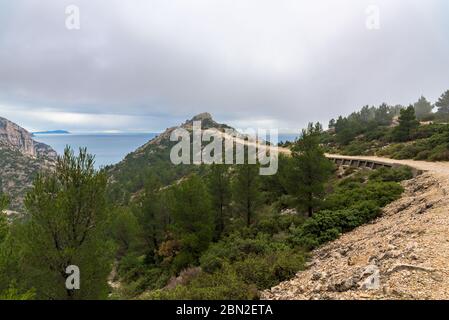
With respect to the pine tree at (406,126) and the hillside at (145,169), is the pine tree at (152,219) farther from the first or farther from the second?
the pine tree at (406,126)

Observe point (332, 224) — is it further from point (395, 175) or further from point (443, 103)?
point (443, 103)

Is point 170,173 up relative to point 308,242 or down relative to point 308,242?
up

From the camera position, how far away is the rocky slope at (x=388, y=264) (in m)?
7.73

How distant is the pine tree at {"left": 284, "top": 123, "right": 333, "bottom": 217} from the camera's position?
71.5 ft

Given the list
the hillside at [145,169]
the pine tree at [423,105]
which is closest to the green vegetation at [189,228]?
the hillside at [145,169]

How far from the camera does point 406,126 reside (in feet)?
156

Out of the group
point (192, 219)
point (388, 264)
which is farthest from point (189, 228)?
point (388, 264)

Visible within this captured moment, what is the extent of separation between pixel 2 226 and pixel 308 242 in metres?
13.4

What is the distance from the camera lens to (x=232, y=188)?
27.1 m

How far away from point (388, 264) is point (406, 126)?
147 ft
